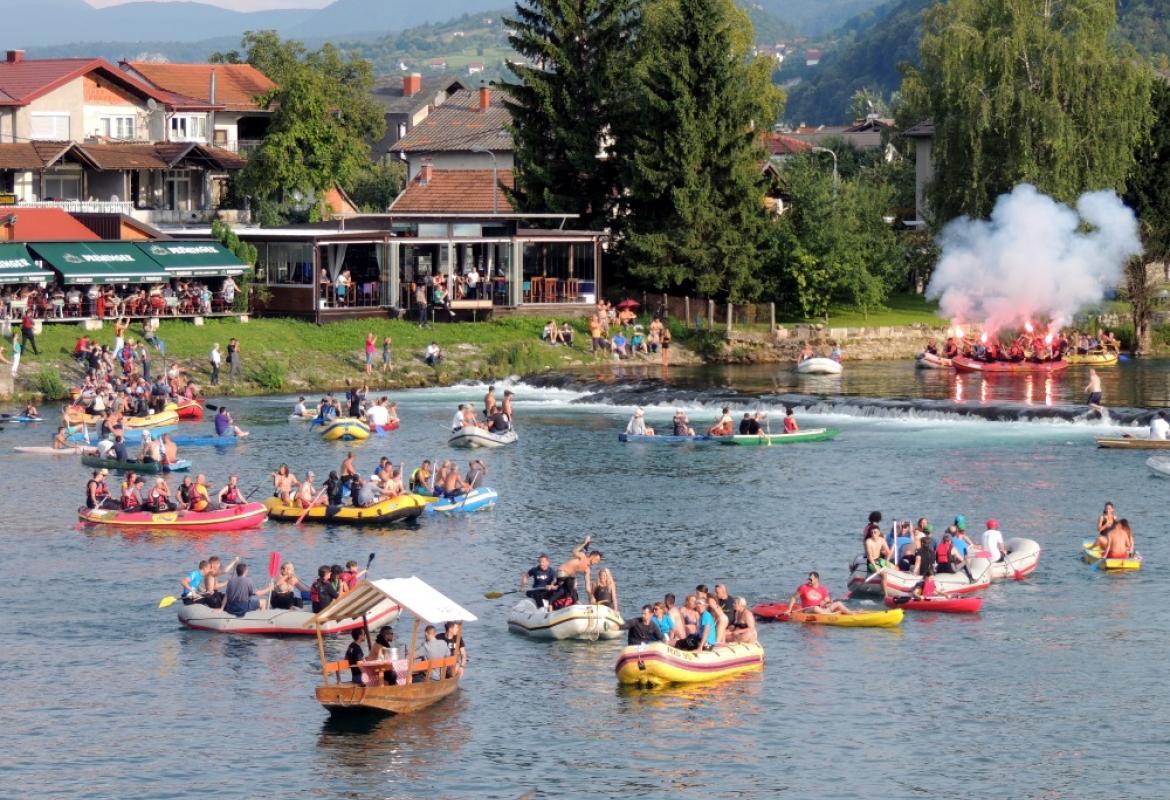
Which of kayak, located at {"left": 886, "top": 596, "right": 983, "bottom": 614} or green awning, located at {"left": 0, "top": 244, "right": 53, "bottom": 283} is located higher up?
green awning, located at {"left": 0, "top": 244, "right": 53, "bottom": 283}

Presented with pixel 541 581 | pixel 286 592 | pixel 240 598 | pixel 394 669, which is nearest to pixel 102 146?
pixel 240 598

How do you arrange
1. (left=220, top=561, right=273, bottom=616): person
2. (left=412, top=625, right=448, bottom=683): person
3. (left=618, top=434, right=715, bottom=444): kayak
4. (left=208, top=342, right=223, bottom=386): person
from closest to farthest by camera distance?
(left=412, top=625, right=448, bottom=683): person → (left=220, top=561, right=273, bottom=616): person → (left=618, top=434, right=715, bottom=444): kayak → (left=208, top=342, right=223, bottom=386): person

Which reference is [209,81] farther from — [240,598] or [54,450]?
[240,598]

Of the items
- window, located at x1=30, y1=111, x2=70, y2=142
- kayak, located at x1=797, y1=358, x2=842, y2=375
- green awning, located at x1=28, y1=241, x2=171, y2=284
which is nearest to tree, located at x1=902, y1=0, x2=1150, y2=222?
kayak, located at x1=797, y1=358, x2=842, y2=375

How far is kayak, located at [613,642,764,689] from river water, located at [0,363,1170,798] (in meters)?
0.37

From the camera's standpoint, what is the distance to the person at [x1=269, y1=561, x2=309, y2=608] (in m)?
39.8

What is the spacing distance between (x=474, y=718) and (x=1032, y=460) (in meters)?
30.6

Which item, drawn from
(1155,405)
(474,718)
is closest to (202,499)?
→ (474,718)

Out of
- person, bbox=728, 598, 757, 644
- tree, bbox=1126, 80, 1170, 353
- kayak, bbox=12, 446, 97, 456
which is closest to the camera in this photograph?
person, bbox=728, 598, 757, 644

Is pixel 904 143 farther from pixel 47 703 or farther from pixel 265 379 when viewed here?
pixel 47 703

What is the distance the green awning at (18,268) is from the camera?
77375 mm

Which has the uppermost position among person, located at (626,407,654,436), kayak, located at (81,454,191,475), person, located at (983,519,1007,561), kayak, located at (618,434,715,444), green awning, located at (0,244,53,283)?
green awning, located at (0,244,53,283)

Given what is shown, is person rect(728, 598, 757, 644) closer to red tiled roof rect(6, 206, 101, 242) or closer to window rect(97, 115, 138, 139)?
red tiled roof rect(6, 206, 101, 242)

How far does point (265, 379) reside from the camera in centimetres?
7819
